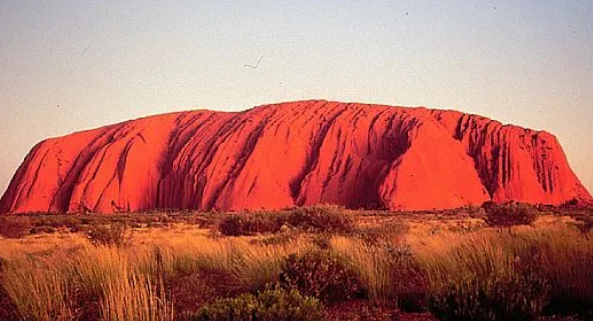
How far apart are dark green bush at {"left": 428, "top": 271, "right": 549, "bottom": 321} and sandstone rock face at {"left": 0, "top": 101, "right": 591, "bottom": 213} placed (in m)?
45.9

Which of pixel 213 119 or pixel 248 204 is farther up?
pixel 213 119

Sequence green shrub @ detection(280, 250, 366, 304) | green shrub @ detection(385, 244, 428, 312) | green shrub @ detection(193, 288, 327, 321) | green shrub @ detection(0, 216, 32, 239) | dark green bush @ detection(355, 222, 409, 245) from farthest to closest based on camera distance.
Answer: green shrub @ detection(0, 216, 32, 239)
dark green bush @ detection(355, 222, 409, 245)
green shrub @ detection(280, 250, 366, 304)
green shrub @ detection(385, 244, 428, 312)
green shrub @ detection(193, 288, 327, 321)

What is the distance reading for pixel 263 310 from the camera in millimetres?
5031

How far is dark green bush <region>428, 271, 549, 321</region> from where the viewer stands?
5.50m

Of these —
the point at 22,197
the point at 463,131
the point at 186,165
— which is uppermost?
the point at 463,131

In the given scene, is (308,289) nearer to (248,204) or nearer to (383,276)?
(383,276)

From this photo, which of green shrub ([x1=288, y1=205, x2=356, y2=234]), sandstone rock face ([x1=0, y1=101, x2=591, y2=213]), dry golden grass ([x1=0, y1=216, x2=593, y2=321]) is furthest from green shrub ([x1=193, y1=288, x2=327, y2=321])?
sandstone rock face ([x1=0, y1=101, x2=591, y2=213])

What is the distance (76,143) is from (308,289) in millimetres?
67965

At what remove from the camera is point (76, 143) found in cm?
6956

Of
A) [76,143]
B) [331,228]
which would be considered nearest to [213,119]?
[76,143]

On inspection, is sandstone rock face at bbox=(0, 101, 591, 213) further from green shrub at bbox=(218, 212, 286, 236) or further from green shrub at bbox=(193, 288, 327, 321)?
green shrub at bbox=(193, 288, 327, 321)

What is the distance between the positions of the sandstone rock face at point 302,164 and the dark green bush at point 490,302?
45.9 meters

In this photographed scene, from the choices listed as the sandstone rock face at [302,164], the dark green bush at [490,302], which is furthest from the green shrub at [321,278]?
the sandstone rock face at [302,164]

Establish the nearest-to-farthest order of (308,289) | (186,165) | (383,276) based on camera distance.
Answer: (308,289) → (383,276) → (186,165)
